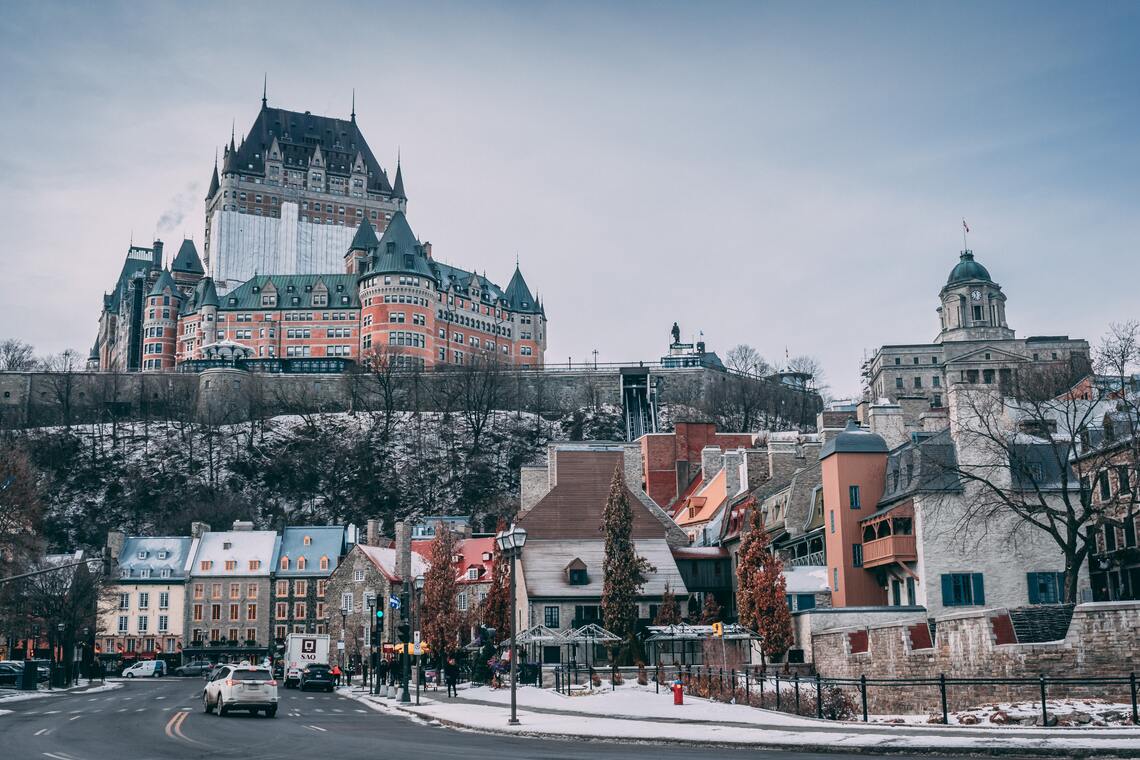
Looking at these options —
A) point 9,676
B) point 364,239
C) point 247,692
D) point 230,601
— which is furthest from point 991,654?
point 364,239

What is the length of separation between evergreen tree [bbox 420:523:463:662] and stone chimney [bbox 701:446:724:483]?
2630cm

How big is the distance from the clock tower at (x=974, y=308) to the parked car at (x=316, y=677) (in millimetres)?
110308

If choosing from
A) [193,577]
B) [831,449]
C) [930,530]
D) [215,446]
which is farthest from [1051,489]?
[215,446]

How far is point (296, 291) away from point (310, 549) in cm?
8025

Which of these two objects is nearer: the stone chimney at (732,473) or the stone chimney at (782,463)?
the stone chimney at (782,463)

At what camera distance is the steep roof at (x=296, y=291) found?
Result: 178m

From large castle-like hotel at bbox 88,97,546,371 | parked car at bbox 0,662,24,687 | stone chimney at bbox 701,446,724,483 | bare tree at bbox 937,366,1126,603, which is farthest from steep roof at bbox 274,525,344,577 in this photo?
bare tree at bbox 937,366,1126,603

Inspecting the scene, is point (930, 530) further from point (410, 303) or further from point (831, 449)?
point (410, 303)

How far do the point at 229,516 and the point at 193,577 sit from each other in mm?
25046

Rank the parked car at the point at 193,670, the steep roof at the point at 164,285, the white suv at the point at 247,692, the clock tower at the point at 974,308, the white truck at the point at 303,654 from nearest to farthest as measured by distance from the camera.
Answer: the white suv at the point at 247,692, the white truck at the point at 303,654, the parked car at the point at 193,670, the clock tower at the point at 974,308, the steep roof at the point at 164,285

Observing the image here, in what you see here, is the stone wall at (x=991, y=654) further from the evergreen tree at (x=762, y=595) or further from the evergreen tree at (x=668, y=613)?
the evergreen tree at (x=668, y=613)

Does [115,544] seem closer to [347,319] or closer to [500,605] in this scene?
[500,605]

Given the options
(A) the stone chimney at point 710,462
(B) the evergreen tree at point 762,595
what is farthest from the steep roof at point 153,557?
(B) the evergreen tree at point 762,595

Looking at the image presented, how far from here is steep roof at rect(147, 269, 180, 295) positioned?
611ft
